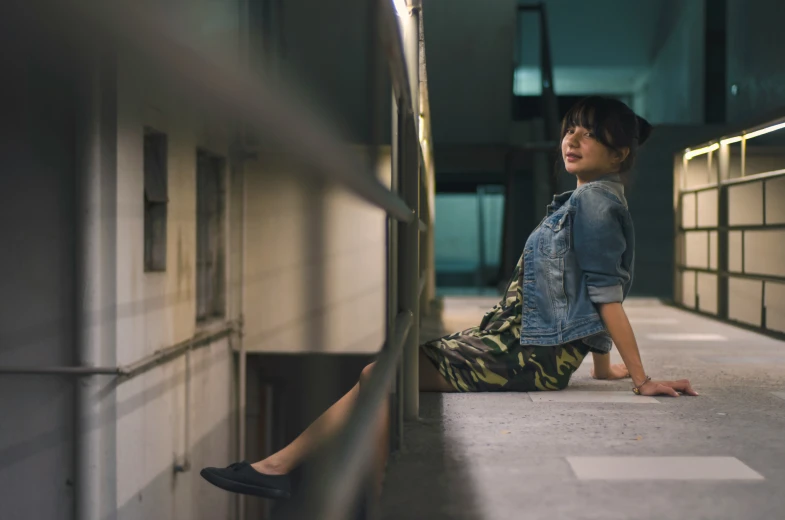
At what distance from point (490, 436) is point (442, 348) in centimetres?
41

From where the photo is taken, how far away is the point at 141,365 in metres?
6.20

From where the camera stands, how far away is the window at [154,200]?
623 centimetres

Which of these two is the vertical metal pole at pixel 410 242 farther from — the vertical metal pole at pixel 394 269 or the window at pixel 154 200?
Answer: the window at pixel 154 200

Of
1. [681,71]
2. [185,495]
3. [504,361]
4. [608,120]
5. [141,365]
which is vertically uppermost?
[681,71]

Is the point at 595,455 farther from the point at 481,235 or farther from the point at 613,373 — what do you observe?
the point at 481,235

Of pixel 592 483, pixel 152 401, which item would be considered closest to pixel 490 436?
pixel 592 483

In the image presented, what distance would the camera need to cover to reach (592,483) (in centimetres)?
99

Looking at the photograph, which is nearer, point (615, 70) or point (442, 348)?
point (442, 348)

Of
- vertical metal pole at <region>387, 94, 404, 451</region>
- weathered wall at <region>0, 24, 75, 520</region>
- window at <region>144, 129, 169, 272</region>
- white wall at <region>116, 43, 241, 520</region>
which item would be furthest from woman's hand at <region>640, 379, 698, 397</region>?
window at <region>144, 129, 169, 272</region>

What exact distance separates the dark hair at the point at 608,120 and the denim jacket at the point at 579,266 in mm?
82

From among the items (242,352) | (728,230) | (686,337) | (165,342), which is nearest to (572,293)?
(686,337)

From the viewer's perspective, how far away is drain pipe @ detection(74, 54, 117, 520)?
521 centimetres

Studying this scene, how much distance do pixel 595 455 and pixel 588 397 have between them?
0.46 metres

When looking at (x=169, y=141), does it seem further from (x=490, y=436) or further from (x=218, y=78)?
(x=218, y=78)
